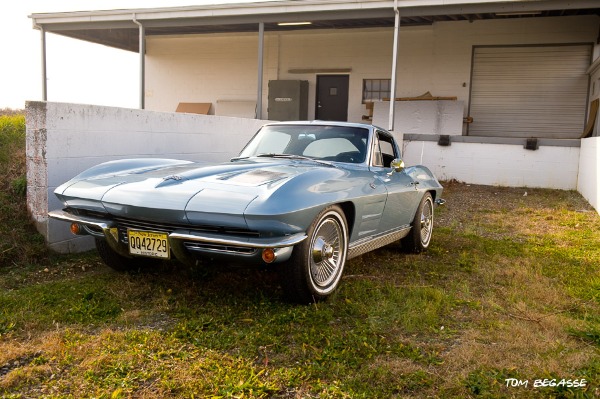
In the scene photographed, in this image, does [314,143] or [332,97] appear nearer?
[314,143]

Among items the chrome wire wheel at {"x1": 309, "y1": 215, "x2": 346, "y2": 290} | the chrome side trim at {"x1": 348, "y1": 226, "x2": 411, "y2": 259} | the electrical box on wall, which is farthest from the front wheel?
the electrical box on wall

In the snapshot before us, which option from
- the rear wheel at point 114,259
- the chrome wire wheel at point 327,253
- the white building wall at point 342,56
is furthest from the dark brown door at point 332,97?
the chrome wire wheel at point 327,253

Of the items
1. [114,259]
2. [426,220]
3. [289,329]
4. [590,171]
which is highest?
[590,171]

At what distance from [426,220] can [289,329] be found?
Result: 311cm

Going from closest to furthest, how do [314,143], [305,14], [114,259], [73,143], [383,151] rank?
[114,259], [314,143], [73,143], [383,151], [305,14]

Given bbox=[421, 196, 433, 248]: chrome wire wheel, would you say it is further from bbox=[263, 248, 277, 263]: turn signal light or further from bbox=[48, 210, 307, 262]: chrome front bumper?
bbox=[263, 248, 277, 263]: turn signal light

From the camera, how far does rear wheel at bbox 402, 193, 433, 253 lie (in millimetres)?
5637

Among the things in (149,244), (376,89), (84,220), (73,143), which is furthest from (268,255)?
(376,89)

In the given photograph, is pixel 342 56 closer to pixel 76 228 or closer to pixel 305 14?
pixel 305 14

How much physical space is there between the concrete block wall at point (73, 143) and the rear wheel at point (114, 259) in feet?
2.61

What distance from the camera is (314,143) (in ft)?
16.2

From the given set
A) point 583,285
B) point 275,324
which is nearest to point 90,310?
point 275,324

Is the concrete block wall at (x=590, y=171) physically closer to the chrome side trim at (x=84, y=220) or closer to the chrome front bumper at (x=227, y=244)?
the chrome front bumper at (x=227, y=244)

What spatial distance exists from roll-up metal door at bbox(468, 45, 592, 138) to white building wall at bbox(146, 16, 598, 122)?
0.29 metres
